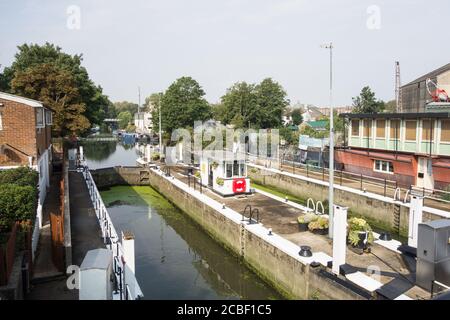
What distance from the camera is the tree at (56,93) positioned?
1261 inches

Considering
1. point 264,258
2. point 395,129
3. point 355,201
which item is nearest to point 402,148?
point 395,129

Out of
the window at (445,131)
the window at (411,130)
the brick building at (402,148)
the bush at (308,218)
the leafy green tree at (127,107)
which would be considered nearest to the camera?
the bush at (308,218)

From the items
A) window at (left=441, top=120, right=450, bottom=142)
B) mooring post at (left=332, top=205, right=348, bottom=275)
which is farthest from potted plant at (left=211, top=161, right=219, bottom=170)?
window at (left=441, top=120, right=450, bottom=142)

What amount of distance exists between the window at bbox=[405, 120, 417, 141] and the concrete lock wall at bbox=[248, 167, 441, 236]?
5415mm

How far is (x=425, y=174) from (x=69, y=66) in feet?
121

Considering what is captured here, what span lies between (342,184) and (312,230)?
31.3 ft

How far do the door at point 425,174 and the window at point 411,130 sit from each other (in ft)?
4.70

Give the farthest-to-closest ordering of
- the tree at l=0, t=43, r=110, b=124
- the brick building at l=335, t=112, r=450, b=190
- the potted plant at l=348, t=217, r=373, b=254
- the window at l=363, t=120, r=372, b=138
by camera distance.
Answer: the tree at l=0, t=43, r=110, b=124, the window at l=363, t=120, r=372, b=138, the brick building at l=335, t=112, r=450, b=190, the potted plant at l=348, t=217, r=373, b=254

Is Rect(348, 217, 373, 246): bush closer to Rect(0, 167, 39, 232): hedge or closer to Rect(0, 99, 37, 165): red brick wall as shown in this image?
Rect(0, 167, 39, 232): hedge

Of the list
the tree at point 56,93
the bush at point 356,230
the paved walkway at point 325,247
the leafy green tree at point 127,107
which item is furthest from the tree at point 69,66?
the leafy green tree at point 127,107

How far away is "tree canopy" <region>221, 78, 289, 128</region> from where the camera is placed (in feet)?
175

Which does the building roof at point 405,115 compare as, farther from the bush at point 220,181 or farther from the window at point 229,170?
the bush at point 220,181

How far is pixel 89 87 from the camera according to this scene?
4362 centimetres
